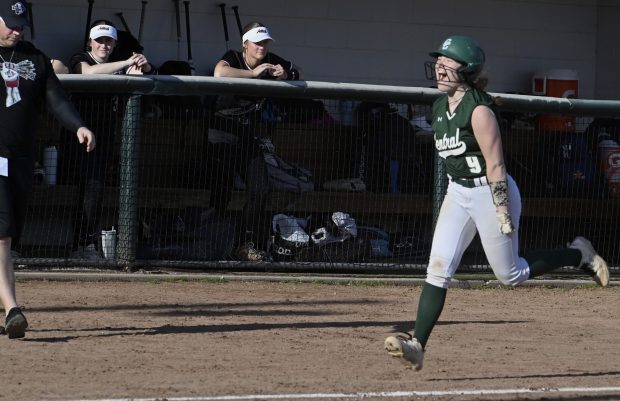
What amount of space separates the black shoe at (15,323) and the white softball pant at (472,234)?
7.97 ft

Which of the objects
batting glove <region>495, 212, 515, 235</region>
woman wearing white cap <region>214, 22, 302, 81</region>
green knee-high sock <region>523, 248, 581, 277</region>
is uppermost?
woman wearing white cap <region>214, 22, 302, 81</region>

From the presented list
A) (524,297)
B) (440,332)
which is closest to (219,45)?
(524,297)

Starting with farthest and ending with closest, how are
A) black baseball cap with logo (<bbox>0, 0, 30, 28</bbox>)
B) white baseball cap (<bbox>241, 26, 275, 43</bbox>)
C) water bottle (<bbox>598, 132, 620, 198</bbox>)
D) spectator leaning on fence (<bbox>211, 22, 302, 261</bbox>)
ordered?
water bottle (<bbox>598, 132, 620, 198</bbox>), white baseball cap (<bbox>241, 26, 275, 43</bbox>), spectator leaning on fence (<bbox>211, 22, 302, 261</bbox>), black baseball cap with logo (<bbox>0, 0, 30, 28</bbox>)

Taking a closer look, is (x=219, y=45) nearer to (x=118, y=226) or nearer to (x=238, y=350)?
(x=118, y=226)

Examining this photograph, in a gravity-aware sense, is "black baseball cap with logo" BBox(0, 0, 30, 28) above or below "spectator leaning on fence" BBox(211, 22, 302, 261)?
above

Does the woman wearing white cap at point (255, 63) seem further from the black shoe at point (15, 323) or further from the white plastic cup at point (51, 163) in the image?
the black shoe at point (15, 323)

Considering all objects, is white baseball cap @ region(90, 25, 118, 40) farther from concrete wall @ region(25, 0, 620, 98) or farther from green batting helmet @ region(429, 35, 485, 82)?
green batting helmet @ region(429, 35, 485, 82)

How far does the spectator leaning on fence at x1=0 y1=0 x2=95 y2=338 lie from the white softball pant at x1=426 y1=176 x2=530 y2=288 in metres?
2.22

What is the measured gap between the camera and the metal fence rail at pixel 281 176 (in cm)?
995

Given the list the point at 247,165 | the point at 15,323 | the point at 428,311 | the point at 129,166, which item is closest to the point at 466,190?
the point at 428,311

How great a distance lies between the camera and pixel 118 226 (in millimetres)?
10008

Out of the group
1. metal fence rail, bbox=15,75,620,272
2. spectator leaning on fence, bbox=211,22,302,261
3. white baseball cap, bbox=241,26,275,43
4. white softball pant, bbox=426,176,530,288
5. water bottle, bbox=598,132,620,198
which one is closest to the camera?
white softball pant, bbox=426,176,530,288

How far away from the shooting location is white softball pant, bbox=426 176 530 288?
20.4 feet

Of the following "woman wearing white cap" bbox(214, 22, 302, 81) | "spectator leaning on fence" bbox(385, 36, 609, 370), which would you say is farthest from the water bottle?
"spectator leaning on fence" bbox(385, 36, 609, 370)
